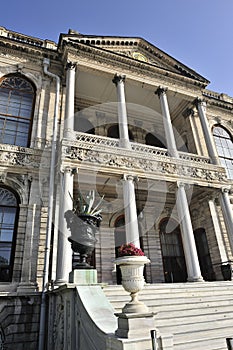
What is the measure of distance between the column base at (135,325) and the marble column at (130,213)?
16.8 feet

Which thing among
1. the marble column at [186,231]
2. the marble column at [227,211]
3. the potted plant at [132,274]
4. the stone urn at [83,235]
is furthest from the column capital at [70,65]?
the potted plant at [132,274]

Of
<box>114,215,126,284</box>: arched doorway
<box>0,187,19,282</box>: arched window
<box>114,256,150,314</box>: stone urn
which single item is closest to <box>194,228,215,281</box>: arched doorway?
<box>114,215,126,284</box>: arched doorway

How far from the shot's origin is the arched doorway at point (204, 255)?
12.0 meters

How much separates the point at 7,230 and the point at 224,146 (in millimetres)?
13714

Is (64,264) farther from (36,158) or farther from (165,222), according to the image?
(165,222)

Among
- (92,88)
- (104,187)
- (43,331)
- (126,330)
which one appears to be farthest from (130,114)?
(126,330)

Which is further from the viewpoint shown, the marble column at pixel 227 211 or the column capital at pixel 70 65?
the column capital at pixel 70 65

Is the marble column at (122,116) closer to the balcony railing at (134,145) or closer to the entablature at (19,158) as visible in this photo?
the balcony railing at (134,145)

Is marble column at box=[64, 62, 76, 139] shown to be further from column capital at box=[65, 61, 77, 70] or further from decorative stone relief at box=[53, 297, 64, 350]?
decorative stone relief at box=[53, 297, 64, 350]

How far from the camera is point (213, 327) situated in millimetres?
5012

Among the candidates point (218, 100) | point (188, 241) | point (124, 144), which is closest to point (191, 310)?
point (188, 241)

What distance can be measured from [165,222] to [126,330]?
35.1ft

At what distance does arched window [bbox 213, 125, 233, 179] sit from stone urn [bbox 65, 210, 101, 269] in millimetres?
11392

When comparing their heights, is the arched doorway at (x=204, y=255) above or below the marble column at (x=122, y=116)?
below
